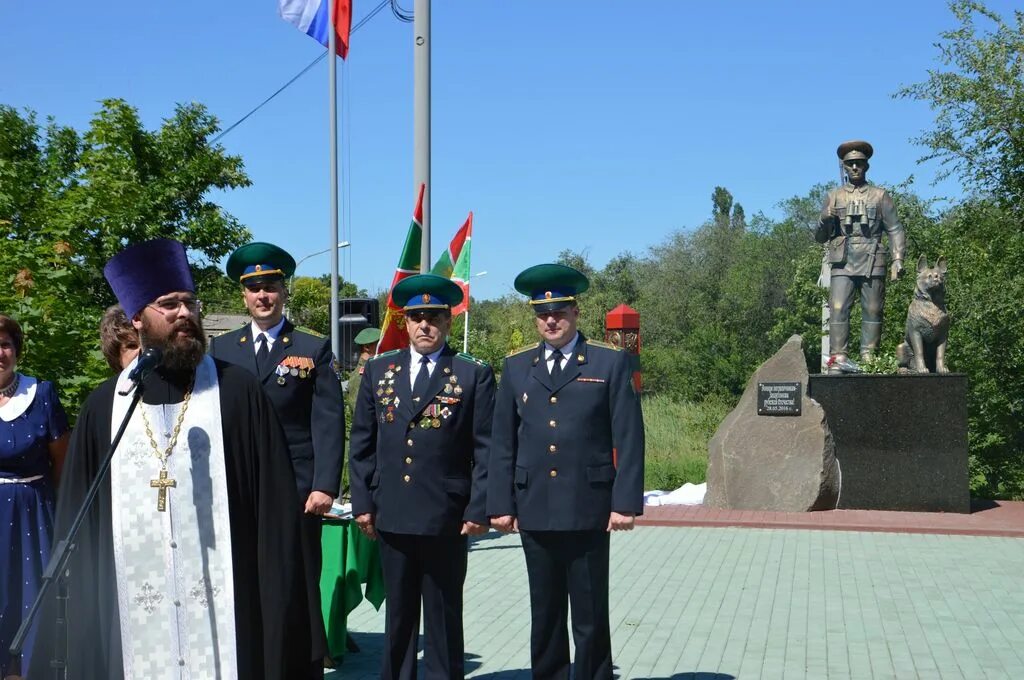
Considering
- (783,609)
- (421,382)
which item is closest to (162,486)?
(421,382)

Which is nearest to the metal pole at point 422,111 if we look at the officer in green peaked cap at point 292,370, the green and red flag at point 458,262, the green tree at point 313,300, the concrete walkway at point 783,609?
the green and red flag at point 458,262

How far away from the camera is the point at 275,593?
341cm

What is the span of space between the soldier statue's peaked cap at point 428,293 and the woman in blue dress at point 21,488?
1.71m

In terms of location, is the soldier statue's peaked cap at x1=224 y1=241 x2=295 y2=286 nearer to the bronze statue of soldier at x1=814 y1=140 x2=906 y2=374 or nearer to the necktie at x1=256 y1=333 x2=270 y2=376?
the necktie at x1=256 y1=333 x2=270 y2=376

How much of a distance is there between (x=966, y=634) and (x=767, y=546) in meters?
3.58

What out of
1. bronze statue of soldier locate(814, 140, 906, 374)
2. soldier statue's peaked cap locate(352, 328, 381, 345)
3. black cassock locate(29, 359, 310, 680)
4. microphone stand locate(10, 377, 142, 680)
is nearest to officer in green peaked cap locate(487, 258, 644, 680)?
black cassock locate(29, 359, 310, 680)

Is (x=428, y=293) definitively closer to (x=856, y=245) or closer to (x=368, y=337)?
(x=368, y=337)

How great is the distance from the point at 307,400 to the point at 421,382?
0.54 m

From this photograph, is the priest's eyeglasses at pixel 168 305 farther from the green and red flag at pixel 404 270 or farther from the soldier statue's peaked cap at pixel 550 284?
the green and red flag at pixel 404 270

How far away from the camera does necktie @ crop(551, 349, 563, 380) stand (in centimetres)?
550

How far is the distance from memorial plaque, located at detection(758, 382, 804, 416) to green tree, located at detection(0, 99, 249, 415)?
7.02 metres

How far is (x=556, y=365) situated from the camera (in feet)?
18.1

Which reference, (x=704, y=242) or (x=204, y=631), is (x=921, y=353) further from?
(x=704, y=242)

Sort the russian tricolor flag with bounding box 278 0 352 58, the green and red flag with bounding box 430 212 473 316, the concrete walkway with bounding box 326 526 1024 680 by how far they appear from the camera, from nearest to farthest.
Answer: the concrete walkway with bounding box 326 526 1024 680, the green and red flag with bounding box 430 212 473 316, the russian tricolor flag with bounding box 278 0 352 58
